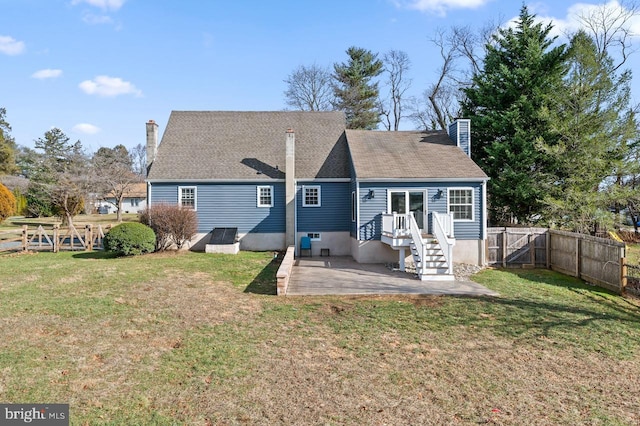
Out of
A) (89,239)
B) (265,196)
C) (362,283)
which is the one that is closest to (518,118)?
(265,196)

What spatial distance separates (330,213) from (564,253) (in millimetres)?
9865

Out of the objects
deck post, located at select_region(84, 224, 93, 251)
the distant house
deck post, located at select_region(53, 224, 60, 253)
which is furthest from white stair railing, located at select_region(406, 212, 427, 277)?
the distant house

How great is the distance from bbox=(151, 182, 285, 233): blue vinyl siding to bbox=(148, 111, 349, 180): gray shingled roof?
546mm

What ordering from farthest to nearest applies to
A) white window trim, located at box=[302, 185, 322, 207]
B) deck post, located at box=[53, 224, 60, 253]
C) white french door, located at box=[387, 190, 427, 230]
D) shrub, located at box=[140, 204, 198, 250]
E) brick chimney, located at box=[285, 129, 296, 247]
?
white window trim, located at box=[302, 185, 322, 207]
brick chimney, located at box=[285, 129, 296, 247]
deck post, located at box=[53, 224, 60, 253]
shrub, located at box=[140, 204, 198, 250]
white french door, located at box=[387, 190, 427, 230]

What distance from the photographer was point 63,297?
30.3ft

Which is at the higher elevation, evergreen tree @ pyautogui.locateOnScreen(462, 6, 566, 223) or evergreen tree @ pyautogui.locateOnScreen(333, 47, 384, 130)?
evergreen tree @ pyautogui.locateOnScreen(333, 47, 384, 130)

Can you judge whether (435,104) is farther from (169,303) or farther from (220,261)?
(169,303)

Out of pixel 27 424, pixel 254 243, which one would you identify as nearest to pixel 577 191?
pixel 254 243

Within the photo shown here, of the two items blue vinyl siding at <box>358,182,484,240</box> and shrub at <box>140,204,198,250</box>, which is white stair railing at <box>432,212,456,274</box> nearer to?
blue vinyl siding at <box>358,182,484,240</box>

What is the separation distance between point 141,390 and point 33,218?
41574mm

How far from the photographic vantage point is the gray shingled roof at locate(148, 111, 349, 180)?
731 inches

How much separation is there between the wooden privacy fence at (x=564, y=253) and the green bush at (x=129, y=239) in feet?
47.0

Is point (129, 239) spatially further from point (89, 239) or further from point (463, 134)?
point (463, 134)

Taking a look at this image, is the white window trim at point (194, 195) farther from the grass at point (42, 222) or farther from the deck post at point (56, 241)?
the grass at point (42, 222)
